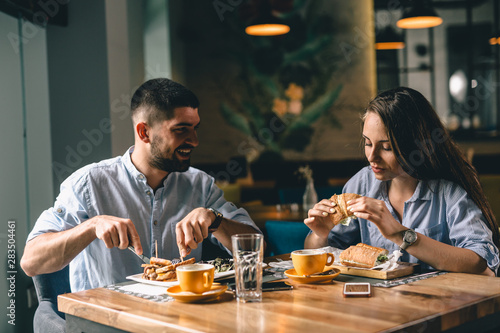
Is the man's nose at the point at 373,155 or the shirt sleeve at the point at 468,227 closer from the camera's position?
the shirt sleeve at the point at 468,227

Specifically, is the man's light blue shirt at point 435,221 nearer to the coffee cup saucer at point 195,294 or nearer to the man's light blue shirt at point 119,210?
the man's light blue shirt at point 119,210

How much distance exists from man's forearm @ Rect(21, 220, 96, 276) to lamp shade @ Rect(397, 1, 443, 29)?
516cm

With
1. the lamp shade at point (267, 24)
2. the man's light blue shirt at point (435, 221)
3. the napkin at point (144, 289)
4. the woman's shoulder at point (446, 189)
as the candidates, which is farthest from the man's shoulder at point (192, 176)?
the lamp shade at point (267, 24)

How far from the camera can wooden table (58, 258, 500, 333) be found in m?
1.10

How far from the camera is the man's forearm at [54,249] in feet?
5.62

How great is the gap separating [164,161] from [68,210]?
415mm

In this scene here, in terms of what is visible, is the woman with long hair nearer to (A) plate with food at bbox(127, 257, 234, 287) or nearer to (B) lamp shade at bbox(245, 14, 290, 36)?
(A) plate with food at bbox(127, 257, 234, 287)

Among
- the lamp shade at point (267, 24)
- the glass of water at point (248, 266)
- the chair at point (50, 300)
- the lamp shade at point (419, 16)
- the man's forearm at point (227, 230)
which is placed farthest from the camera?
the lamp shade at point (419, 16)

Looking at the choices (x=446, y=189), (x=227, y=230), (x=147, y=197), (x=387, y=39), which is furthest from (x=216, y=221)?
(x=387, y=39)

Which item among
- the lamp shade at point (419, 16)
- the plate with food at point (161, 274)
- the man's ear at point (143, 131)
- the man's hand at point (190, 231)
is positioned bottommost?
the plate with food at point (161, 274)

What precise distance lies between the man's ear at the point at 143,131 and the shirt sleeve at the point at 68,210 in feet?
0.94

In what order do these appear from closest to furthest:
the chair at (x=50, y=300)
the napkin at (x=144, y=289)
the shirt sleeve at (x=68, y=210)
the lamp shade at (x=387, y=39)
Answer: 1. the napkin at (x=144, y=289)
2. the chair at (x=50, y=300)
3. the shirt sleeve at (x=68, y=210)
4. the lamp shade at (x=387, y=39)

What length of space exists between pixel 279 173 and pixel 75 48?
4731 mm

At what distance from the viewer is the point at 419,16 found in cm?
579
